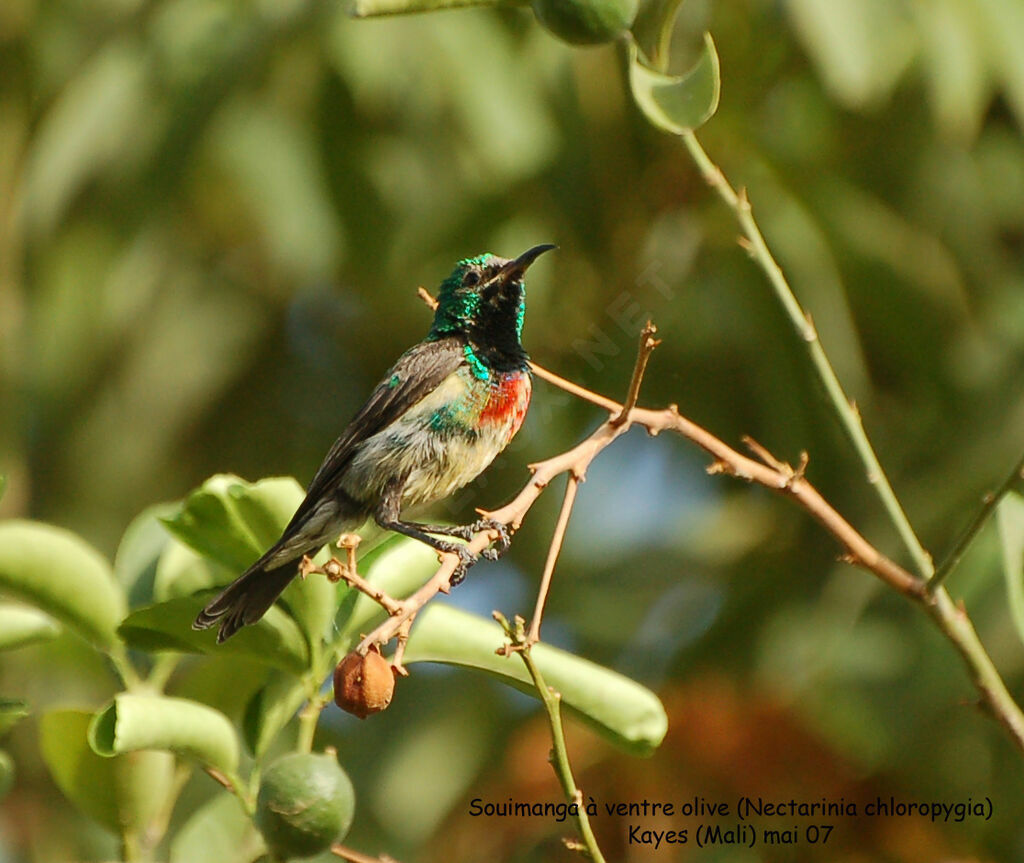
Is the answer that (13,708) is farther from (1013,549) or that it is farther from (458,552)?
(1013,549)

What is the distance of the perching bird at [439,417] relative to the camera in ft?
9.28

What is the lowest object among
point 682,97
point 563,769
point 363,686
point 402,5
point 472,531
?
point 472,531

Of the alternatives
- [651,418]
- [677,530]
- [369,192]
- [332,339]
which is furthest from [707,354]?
[651,418]

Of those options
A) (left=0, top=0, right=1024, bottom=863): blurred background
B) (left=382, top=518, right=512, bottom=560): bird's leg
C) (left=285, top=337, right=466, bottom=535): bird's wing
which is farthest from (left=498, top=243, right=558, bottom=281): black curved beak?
(left=0, top=0, right=1024, bottom=863): blurred background

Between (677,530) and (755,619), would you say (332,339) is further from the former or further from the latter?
(755,619)

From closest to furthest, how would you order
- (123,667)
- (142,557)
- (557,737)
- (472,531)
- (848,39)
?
(557,737), (123,667), (142,557), (472,531), (848,39)

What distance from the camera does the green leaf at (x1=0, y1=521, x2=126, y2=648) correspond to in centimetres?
188

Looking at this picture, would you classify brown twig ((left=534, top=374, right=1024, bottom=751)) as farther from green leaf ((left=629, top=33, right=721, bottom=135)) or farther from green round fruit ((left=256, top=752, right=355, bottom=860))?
green round fruit ((left=256, top=752, right=355, bottom=860))

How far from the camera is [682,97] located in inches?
62.0

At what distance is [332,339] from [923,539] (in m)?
2.67

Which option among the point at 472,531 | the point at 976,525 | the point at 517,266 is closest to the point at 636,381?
the point at 976,525

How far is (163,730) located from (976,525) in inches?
37.2

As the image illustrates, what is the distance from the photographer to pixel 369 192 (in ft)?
14.2

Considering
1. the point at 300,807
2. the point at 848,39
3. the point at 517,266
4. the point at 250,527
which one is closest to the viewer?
the point at 300,807
